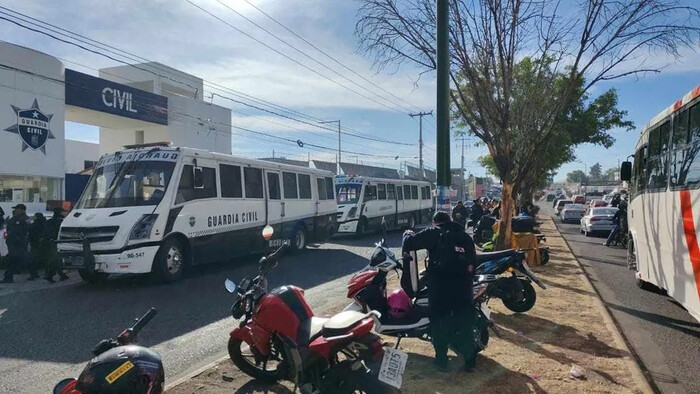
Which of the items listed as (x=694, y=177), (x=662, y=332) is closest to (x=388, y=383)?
(x=694, y=177)

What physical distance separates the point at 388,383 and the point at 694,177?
471 cm

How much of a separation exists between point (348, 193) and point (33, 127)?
12.9 m

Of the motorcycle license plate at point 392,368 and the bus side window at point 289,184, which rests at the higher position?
the bus side window at point 289,184

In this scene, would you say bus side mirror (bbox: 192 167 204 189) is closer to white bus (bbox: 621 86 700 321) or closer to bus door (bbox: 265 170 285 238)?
bus door (bbox: 265 170 285 238)

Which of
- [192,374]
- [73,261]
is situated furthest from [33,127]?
[192,374]

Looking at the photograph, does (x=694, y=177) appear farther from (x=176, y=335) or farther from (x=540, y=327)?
(x=176, y=335)

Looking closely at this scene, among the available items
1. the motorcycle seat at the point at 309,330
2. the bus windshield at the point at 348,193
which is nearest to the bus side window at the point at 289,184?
the bus windshield at the point at 348,193

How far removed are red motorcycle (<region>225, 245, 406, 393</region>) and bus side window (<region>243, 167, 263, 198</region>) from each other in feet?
26.4

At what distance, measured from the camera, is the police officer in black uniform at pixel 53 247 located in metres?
10.4

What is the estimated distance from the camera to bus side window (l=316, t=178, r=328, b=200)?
53.3 ft

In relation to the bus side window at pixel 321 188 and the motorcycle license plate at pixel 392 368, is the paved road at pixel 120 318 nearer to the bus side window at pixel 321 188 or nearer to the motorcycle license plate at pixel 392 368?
the motorcycle license plate at pixel 392 368

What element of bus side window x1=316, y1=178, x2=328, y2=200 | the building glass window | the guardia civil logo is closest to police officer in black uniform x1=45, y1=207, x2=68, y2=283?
bus side window x1=316, y1=178, x2=328, y2=200

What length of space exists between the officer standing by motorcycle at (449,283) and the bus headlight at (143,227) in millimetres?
6045

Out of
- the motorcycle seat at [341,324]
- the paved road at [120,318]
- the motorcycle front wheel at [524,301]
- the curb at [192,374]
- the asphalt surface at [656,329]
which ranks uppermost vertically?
the motorcycle seat at [341,324]
